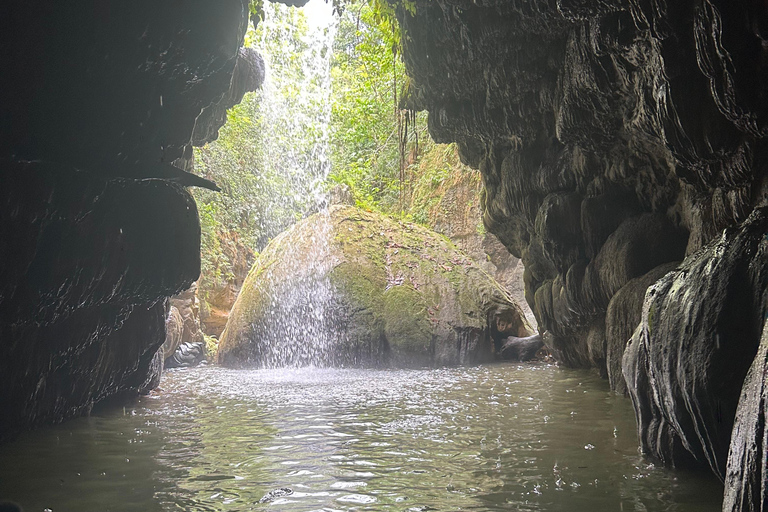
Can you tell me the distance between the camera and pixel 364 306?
12547mm

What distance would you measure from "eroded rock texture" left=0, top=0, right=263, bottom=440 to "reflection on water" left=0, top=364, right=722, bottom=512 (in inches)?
28.8

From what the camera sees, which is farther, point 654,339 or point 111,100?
point 111,100

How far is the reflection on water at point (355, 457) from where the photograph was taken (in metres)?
A: 3.62

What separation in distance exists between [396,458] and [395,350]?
291 inches

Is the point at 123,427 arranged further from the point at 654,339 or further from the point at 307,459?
the point at 654,339

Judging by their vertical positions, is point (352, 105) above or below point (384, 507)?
above

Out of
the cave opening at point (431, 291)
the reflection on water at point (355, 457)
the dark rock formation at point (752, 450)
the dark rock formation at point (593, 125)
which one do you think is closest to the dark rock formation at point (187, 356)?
the cave opening at point (431, 291)

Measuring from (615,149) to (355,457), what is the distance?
5.30m

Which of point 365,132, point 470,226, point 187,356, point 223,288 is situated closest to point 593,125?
point 187,356

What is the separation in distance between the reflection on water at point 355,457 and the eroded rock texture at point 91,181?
0.73 m

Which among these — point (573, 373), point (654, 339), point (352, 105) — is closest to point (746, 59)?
point (654, 339)

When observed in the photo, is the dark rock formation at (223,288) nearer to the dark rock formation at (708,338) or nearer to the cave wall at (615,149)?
the cave wall at (615,149)

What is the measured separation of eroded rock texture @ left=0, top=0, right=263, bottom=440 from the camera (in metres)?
4.69

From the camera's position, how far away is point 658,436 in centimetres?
427
